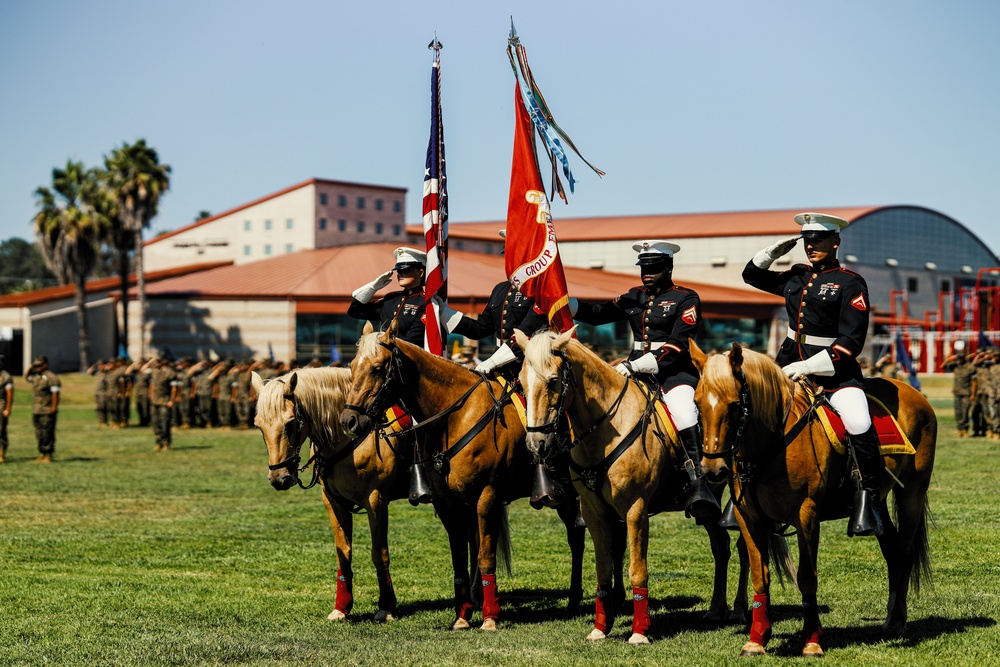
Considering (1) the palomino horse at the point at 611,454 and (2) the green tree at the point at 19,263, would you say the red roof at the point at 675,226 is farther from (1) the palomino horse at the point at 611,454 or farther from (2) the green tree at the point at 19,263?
(2) the green tree at the point at 19,263

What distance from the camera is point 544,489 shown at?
8.84m

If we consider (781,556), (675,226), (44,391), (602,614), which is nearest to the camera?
(602,614)

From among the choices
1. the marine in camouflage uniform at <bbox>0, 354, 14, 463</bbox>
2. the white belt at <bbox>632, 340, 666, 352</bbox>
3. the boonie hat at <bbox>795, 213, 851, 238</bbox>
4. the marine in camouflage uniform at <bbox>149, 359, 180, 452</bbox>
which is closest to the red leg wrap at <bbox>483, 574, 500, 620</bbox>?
the white belt at <bbox>632, 340, 666, 352</bbox>

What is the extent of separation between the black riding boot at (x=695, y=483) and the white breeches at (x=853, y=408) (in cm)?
108

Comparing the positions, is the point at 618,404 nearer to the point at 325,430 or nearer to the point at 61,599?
the point at 325,430

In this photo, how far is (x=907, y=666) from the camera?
7805mm

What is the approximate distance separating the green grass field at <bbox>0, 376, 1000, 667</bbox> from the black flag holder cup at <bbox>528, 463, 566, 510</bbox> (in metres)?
1.06

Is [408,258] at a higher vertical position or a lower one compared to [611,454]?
higher

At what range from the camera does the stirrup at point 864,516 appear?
8141 millimetres

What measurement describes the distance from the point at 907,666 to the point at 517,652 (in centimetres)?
269

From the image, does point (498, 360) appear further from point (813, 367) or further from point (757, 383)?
point (813, 367)

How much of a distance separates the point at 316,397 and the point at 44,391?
1858cm

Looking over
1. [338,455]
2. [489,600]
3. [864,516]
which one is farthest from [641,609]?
[338,455]

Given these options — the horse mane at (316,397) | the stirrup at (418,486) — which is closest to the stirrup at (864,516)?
the stirrup at (418,486)
